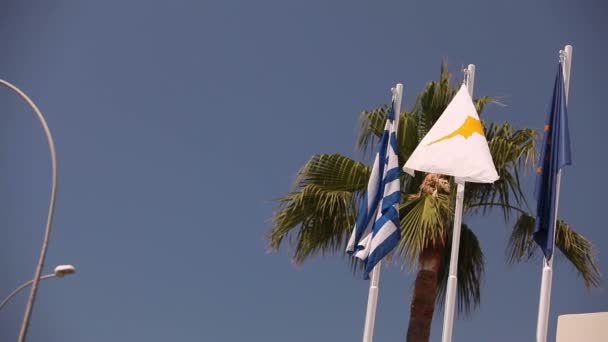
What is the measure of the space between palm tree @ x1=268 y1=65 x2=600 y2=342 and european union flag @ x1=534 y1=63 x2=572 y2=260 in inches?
42.1

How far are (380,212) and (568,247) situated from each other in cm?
295

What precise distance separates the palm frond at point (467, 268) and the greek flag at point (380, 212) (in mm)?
1399

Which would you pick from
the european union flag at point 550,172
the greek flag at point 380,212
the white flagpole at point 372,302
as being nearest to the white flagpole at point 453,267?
the greek flag at point 380,212

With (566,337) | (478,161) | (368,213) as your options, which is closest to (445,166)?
(478,161)

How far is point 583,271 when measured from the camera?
17016mm

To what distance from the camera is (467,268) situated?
1767cm

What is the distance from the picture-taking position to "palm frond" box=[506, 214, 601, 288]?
1695 centimetres

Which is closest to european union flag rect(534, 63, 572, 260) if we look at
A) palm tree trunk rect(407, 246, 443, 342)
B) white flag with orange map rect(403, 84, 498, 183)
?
white flag with orange map rect(403, 84, 498, 183)

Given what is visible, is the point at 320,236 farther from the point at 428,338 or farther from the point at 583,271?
the point at 583,271

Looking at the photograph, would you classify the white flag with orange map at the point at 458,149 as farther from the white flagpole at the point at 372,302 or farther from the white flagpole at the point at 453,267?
the white flagpole at the point at 372,302

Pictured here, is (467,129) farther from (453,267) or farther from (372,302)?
(372,302)

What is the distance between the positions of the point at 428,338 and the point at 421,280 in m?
0.89

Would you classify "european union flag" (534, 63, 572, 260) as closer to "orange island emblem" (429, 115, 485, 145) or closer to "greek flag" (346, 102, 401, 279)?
"orange island emblem" (429, 115, 485, 145)

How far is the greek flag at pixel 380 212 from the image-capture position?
53.1 feet
